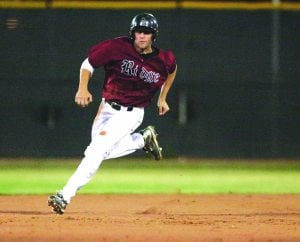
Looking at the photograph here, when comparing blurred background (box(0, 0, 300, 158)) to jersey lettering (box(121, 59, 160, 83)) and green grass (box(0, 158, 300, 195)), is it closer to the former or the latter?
green grass (box(0, 158, 300, 195))

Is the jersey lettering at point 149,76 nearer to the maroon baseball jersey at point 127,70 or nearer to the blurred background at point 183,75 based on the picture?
the maroon baseball jersey at point 127,70

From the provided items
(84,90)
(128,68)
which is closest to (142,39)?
(128,68)

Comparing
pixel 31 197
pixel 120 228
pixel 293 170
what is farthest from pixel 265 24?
pixel 120 228

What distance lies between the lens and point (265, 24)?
15.4 meters

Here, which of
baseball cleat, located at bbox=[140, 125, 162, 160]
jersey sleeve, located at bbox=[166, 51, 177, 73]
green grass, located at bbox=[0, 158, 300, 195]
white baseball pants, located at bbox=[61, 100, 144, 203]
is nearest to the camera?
white baseball pants, located at bbox=[61, 100, 144, 203]

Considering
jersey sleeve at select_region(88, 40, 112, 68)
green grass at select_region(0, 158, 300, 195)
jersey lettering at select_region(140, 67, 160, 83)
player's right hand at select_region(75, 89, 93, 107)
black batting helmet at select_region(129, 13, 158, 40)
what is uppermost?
black batting helmet at select_region(129, 13, 158, 40)

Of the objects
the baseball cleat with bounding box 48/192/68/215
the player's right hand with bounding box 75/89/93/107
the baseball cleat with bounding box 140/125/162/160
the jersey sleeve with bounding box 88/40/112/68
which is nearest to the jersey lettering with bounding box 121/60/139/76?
the jersey sleeve with bounding box 88/40/112/68

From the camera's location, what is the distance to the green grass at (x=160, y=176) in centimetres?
1024

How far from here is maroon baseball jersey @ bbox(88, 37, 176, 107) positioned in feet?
23.5

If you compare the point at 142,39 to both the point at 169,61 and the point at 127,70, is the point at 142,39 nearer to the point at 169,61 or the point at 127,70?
the point at 127,70

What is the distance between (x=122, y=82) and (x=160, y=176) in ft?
16.0

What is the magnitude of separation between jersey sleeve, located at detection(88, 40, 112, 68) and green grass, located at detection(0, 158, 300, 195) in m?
3.01

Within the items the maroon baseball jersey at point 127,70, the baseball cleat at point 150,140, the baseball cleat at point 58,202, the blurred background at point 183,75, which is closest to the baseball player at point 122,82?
the maroon baseball jersey at point 127,70

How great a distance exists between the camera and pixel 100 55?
279 inches
